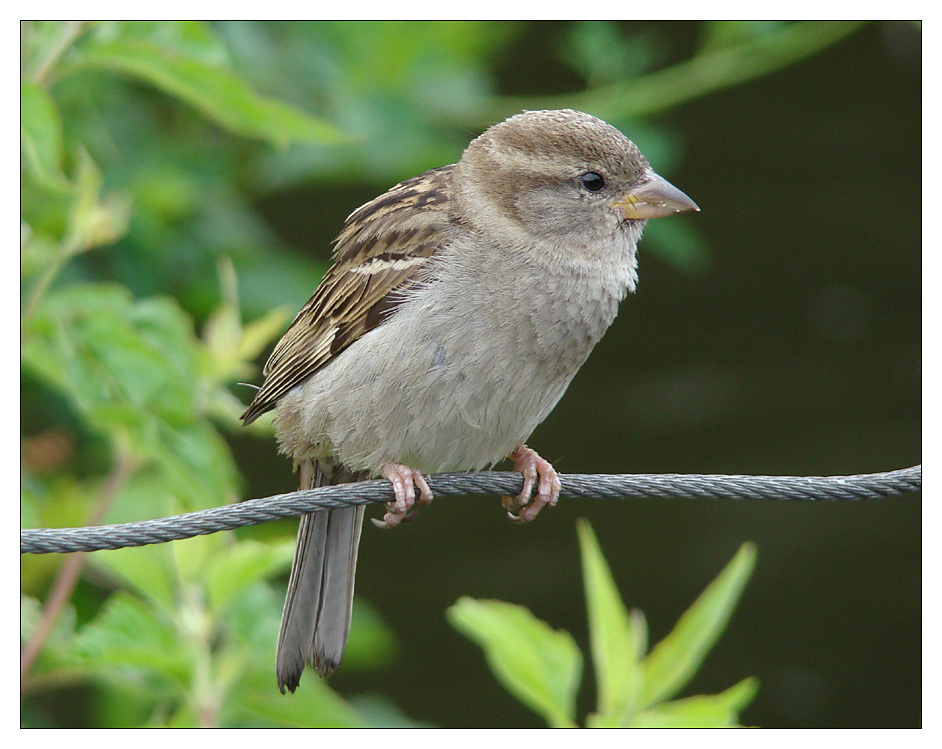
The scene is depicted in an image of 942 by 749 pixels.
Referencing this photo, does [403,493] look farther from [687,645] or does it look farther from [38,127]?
[38,127]

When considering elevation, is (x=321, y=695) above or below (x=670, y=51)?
below

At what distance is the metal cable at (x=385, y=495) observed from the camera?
1.54 m

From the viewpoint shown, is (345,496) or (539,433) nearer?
(345,496)

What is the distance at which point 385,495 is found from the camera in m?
1.80

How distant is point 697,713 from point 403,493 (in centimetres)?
63

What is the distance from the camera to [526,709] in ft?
8.84

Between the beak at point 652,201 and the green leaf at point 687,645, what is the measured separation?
628 millimetres

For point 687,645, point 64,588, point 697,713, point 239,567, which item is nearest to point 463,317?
point 239,567

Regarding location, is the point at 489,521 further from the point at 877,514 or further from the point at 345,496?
the point at 345,496

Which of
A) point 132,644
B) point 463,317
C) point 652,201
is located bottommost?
point 132,644

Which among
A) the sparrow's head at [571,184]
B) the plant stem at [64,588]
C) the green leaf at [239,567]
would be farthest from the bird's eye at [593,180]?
the plant stem at [64,588]

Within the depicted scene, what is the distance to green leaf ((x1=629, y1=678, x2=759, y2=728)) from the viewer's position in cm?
194
